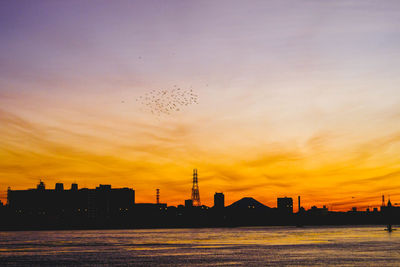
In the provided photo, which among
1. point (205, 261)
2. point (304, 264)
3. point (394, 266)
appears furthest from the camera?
point (205, 261)

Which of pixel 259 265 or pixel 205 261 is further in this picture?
pixel 205 261

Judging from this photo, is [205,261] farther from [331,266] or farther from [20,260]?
[20,260]

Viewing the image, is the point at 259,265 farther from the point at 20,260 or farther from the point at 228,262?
the point at 20,260

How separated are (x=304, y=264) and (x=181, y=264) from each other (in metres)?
18.2

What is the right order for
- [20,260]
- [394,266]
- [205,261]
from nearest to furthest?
1. [394,266]
2. [205,261]
3. [20,260]

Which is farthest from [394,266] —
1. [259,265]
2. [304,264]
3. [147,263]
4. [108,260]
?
[108,260]

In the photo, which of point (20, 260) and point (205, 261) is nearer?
point (205, 261)

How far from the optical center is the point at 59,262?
8000 cm

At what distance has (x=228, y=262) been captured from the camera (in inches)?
3014

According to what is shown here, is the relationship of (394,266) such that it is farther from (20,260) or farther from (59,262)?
(20,260)

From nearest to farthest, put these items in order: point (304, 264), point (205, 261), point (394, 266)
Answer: point (394, 266) < point (304, 264) < point (205, 261)

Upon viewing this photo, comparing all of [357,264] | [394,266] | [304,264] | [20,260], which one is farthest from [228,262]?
[20,260]

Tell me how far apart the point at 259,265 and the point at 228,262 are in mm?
6448

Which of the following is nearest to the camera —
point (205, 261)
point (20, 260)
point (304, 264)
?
point (304, 264)
